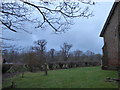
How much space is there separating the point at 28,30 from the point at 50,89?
12.0 ft

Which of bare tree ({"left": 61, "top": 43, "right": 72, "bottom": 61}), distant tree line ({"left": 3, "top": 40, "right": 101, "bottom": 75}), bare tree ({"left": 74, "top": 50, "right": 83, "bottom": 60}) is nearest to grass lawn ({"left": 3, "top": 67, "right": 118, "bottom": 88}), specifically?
distant tree line ({"left": 3, "top": 40, "right": 101, "bottom": 75})

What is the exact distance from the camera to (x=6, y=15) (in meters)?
5.96

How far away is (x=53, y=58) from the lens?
103 ft

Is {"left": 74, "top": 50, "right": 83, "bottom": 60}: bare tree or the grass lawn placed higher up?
{"left": 74, "top": 50, "right": 83, "bottom": 60}: bare tree

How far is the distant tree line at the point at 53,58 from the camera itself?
19.6 metres

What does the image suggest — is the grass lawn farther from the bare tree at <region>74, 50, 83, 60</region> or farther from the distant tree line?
the bare tree at <region>74, 50, 83, 60</region>

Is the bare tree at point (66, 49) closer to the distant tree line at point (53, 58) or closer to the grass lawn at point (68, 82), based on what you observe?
the distant tree line at point (53, 58)

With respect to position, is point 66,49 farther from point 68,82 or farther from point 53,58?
point 68,82

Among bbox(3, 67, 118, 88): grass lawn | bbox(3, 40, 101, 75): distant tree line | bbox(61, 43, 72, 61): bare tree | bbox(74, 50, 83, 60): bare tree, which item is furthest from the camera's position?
bbox(61, 43, 72, 61): bare tree

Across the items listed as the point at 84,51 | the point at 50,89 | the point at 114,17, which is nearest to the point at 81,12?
the point at 50,89

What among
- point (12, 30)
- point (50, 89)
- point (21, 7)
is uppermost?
point (21, 7)

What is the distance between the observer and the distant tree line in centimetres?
1956

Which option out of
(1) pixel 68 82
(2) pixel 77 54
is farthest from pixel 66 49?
(1) pixel 68 82

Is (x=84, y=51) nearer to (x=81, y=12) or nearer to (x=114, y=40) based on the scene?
(x=114, y=40)
